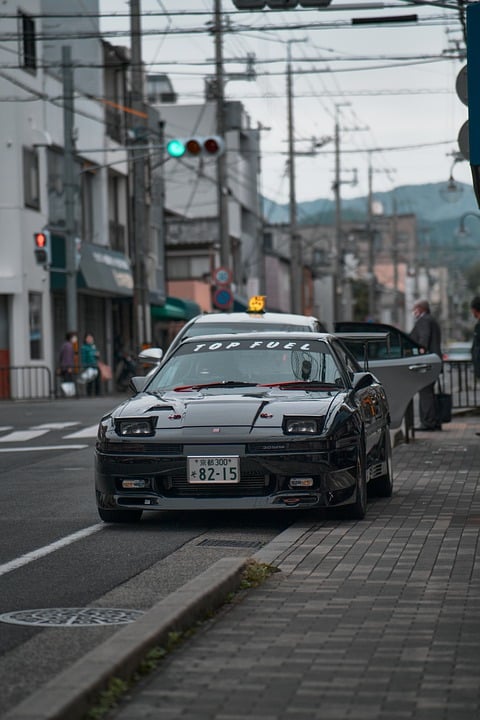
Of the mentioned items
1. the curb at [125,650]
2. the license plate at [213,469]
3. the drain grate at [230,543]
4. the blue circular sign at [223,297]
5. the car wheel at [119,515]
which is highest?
the blue circular sign at [223,297]

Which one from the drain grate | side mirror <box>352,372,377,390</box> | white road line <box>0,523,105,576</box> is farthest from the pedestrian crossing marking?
the drain grate

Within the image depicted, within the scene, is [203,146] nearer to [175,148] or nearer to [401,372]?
[175,148]

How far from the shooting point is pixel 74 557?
9.20 meters

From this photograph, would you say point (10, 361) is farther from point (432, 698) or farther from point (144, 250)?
point (432, 698)

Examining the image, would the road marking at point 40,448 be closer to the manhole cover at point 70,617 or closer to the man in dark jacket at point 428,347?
the man in dark jacket at point 428,347

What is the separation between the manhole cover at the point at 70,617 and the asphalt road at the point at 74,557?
1 cm

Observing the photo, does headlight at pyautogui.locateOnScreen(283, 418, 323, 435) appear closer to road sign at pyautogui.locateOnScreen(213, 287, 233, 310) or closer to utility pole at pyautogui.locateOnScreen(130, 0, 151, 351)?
utility pole at pyautogui.locateOnScreen(130, 0, 151, 351)

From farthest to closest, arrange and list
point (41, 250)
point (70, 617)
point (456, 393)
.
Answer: point (41, 250) < point (456, 393) < point (70, 617)

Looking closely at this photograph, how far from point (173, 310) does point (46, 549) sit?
47.7 metres

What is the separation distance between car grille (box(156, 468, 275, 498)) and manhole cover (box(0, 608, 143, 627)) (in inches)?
124

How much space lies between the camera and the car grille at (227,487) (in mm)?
10344

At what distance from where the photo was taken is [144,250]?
3784 centimetres

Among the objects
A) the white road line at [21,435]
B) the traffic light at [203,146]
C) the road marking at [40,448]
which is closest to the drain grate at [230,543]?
A: the road marking at [40,448]

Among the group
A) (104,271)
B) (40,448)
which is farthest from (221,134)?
(40,448)
